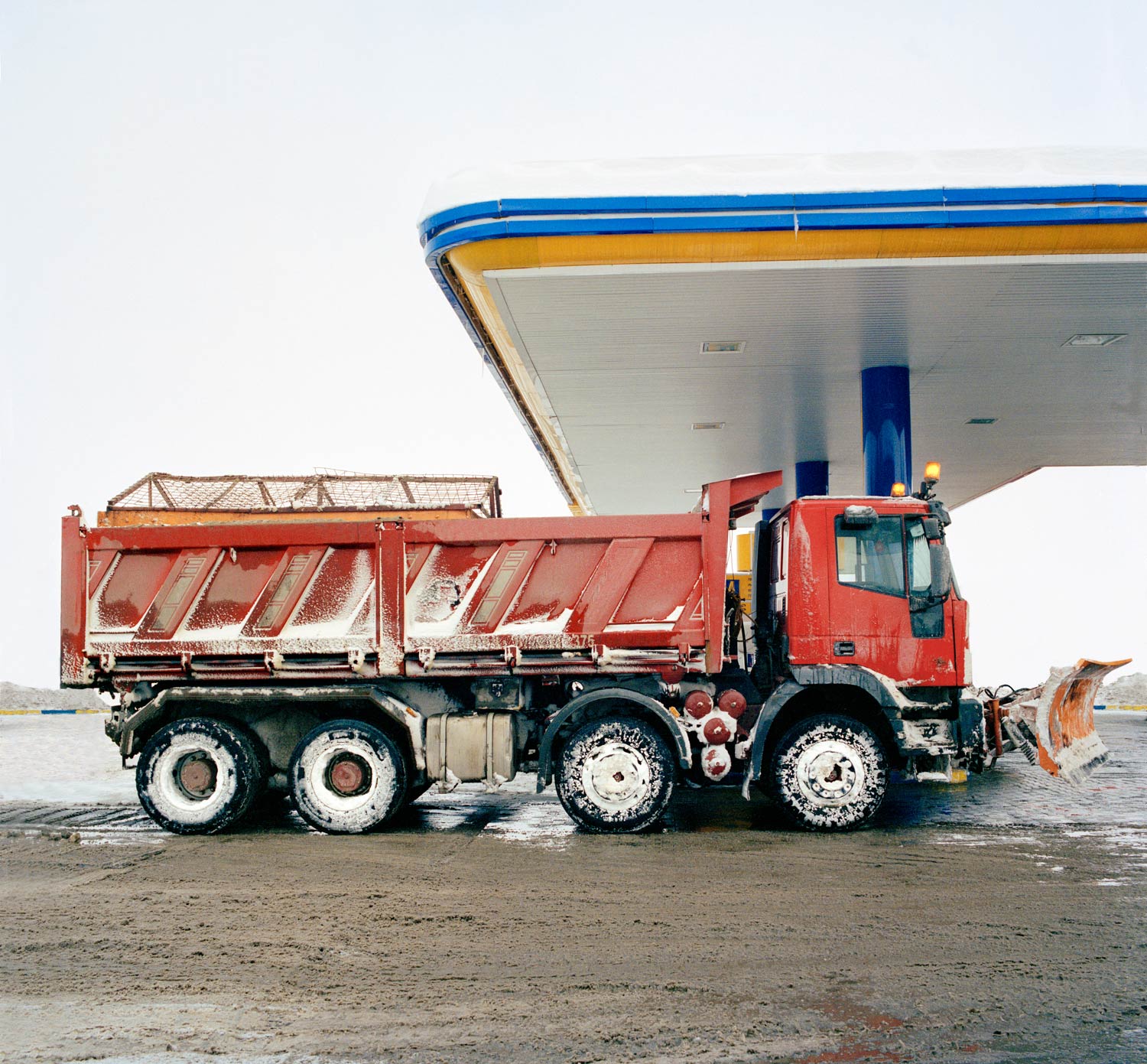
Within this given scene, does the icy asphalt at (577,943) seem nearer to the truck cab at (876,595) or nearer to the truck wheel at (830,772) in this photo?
the truck wheel at (830,772)

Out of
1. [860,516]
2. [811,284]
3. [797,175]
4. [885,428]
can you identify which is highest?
[797,175]

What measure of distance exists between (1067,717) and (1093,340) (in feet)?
18.1

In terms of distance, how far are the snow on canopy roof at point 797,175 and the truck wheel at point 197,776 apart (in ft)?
17.8

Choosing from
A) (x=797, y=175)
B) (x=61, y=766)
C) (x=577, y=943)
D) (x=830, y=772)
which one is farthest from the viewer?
(x=61, y=766)

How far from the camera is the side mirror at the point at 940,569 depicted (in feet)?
28.9

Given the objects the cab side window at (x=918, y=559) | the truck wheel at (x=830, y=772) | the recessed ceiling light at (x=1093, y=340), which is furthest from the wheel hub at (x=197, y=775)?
the recessed ceiling light at (x=1093, y=340)

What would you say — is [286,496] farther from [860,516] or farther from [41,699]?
[41,699]

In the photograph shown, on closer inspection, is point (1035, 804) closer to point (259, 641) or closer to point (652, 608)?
point (652, 608)

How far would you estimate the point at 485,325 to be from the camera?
12.3 m

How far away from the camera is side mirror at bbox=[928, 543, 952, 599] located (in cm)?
881

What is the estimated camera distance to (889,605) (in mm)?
8805

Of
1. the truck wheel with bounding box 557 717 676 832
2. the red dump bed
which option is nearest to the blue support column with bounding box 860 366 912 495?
the red dump bed

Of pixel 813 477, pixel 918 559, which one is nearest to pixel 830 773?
pixel 918 559

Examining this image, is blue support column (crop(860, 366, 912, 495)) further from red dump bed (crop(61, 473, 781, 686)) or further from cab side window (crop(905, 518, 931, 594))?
red dump bed (crop(61, 473, 781, 686))
